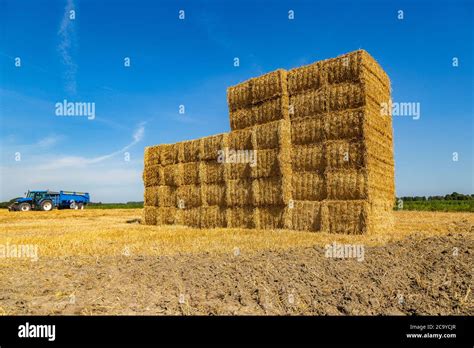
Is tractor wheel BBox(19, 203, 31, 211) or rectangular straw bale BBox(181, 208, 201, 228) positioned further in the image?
tractor wheel BBox(19, 203, 31, 211)

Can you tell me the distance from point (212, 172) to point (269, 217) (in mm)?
3530

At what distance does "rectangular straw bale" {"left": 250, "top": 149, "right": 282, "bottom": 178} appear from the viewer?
15.0 metres

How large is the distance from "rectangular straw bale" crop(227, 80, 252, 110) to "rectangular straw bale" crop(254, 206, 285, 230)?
4.29 metres

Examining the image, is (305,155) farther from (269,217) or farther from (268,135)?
(269,217)

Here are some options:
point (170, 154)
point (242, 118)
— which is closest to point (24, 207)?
point (170, 154)

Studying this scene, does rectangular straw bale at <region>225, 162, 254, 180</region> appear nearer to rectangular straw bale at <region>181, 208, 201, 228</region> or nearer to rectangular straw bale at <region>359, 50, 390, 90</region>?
rectangular straw bale at <region>181, 208, 201, 228</region>

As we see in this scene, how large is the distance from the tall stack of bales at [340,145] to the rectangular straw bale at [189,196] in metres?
5.08

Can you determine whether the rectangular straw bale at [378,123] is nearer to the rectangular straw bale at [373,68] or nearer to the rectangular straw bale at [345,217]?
the rectangular straw bale at [373,68]

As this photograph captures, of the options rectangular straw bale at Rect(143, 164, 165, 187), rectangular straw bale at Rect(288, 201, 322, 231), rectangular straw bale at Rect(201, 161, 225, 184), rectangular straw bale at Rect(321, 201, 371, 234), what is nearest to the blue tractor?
rectangular straw bale at Rect(143, 164, 165, 187)

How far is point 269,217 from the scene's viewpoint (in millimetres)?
15375

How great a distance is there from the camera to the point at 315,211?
13984mm
